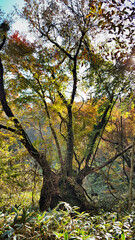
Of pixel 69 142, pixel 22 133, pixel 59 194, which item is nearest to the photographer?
pixel 22 133

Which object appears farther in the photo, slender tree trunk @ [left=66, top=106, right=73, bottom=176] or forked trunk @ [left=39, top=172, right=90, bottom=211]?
slender tree trunk @ [left=66, top=106, right=73, bottom=176]

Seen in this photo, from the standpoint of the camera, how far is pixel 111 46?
4.68 meters

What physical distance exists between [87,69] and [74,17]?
1603 mm

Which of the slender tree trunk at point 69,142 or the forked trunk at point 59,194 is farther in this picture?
the slender tree trunk at point 69,142

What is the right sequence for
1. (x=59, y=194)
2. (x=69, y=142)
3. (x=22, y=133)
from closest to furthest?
(x=22, y=133), (x=59, y=194), (x=69, y=142)

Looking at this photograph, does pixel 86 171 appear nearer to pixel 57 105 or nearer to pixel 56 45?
pixel 57 105

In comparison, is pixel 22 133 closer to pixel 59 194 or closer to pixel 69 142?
pixel 69 142

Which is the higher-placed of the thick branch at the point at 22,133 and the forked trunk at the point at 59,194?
the thick branch at the point at 22,133

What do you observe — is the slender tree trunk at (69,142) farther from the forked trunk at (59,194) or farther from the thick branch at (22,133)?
the thick branch at (22,133)

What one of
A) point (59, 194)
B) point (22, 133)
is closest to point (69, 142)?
point (59, 194)

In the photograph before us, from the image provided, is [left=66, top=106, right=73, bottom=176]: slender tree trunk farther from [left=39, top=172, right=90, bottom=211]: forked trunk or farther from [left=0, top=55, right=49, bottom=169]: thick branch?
[left=0, top=55, right=49, bottom=169]: thick branch

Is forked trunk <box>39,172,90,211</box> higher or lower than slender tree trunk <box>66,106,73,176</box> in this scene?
lower

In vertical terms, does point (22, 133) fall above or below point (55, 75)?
below

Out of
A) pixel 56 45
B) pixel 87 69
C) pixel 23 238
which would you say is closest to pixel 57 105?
pixel 87 69
